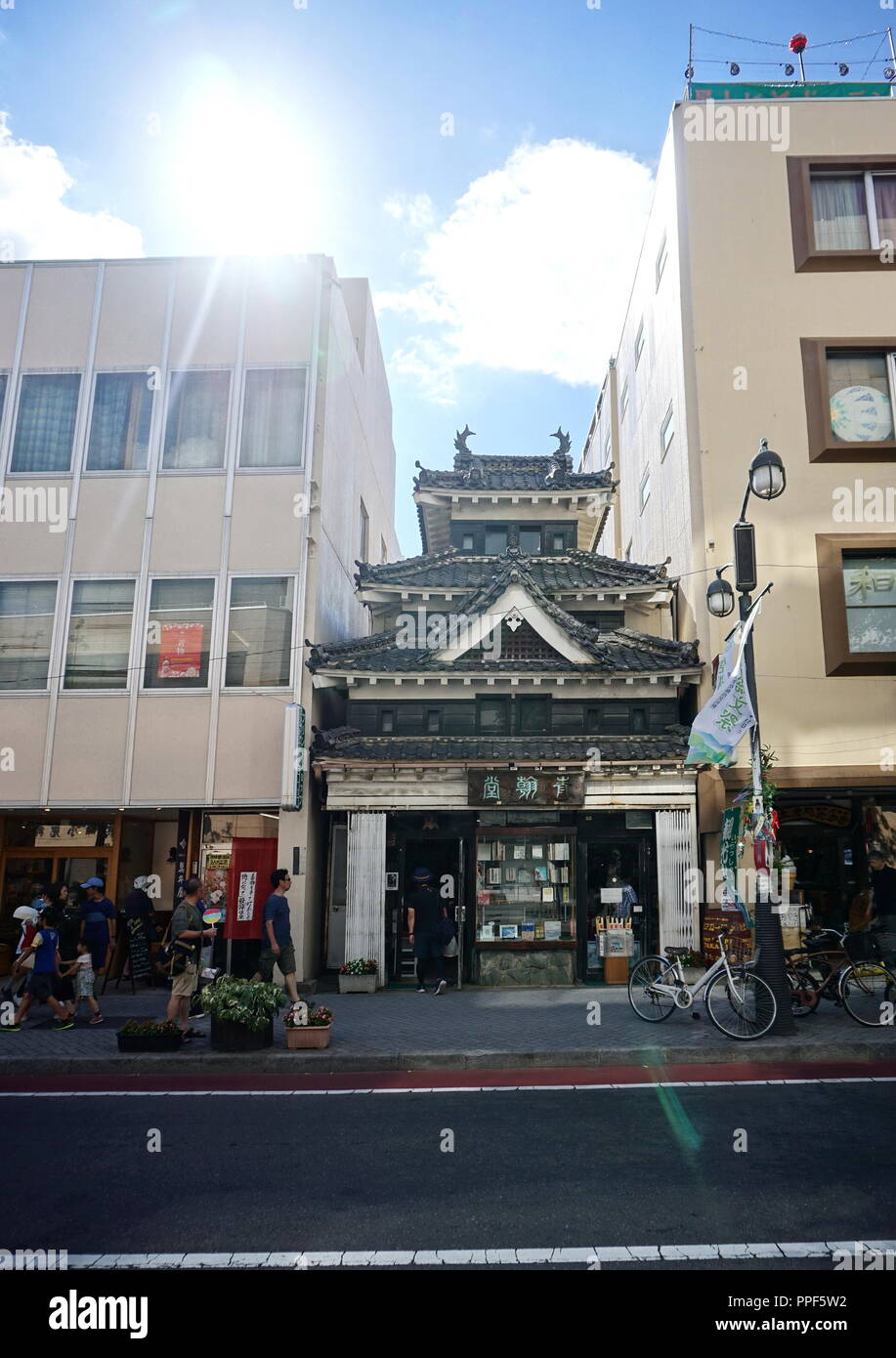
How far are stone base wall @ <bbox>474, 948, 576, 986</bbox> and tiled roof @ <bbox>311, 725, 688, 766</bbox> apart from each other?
3.74m

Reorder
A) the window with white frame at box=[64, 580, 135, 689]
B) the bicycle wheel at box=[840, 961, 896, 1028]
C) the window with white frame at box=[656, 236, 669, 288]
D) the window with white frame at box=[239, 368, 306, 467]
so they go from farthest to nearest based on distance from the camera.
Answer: the window with white frame at box=[656, 236, 669, 288]
the window with white frame at box=[239, 368, 306, 467]
the window with white frame at box=[64, 580, 135, 689]
the bicycle wheel at box=[840, 961, 896, 1028]

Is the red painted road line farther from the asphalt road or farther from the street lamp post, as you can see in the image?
the street lamp post

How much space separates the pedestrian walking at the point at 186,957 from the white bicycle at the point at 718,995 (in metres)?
6.13

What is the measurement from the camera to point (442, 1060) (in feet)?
33.6

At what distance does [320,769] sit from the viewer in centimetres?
1698

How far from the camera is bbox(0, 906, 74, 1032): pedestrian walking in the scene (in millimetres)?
12398

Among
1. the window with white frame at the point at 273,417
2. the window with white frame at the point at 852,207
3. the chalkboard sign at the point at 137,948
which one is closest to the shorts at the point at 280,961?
the chalkboard sign at the point at 137,948

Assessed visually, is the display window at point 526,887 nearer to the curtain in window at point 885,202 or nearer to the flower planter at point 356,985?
the flower planter at point 356,985

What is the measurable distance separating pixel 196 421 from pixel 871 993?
16317 mm

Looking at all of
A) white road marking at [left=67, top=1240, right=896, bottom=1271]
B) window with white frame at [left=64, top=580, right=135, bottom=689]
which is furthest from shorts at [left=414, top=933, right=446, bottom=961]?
white road marking at [left=67, top=1240, right=896, bottom=1271]

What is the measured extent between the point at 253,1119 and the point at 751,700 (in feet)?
26.9

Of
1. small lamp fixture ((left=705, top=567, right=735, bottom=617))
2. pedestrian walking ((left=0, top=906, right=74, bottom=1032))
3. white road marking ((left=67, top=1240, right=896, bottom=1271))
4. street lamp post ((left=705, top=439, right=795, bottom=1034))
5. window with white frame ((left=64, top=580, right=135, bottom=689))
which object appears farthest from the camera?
window with white frame ((left=64, top=580, right=135, bottom=689))
